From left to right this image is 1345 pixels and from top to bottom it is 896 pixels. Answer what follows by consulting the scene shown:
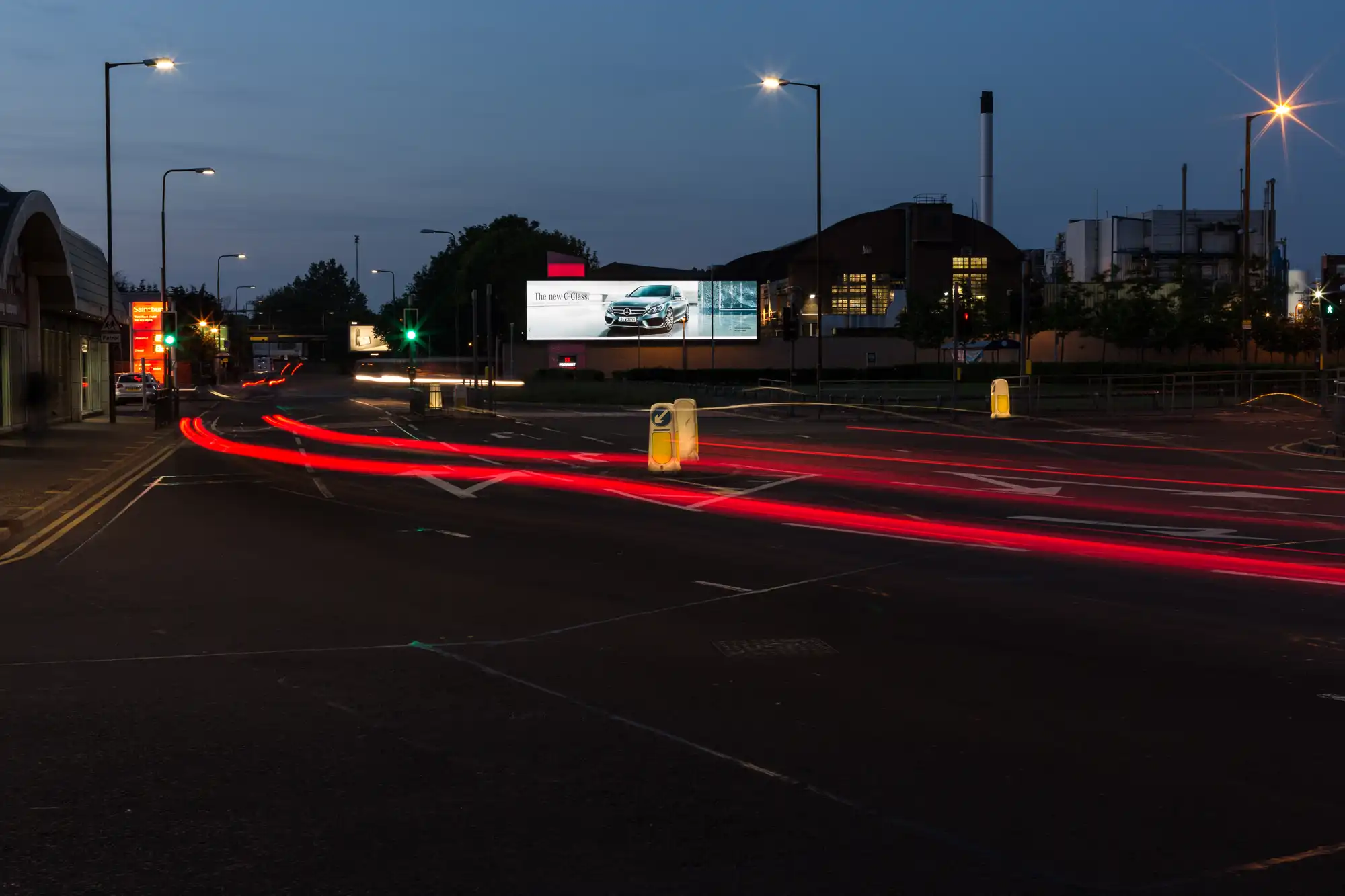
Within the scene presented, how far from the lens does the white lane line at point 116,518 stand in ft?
45.1

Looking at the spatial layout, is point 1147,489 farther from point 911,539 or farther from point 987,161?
point 987,161

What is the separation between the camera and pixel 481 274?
14462 centimetres

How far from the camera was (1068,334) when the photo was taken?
89.6 metres

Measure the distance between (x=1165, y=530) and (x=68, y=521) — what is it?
1322cm

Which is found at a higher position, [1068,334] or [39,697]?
[1068,334]

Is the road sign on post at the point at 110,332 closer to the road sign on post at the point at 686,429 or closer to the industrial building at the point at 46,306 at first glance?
the industrial building at the point at 46,306

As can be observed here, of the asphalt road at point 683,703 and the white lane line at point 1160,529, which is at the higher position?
the white lane line at point 1160,529

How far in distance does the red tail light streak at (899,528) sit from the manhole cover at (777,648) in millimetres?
4757

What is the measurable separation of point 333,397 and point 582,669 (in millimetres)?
70886

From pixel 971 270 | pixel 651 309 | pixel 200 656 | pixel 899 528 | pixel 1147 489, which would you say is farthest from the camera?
pixel 971 270

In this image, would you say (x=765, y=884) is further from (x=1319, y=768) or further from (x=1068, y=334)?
(x=1068, y=334)

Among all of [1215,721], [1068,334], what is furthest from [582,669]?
[1068,334]

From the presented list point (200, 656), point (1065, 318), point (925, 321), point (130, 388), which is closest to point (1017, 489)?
point (200, 656)

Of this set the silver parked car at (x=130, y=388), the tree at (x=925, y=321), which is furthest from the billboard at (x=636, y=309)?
the silver parked car at (x=130, y=388)
